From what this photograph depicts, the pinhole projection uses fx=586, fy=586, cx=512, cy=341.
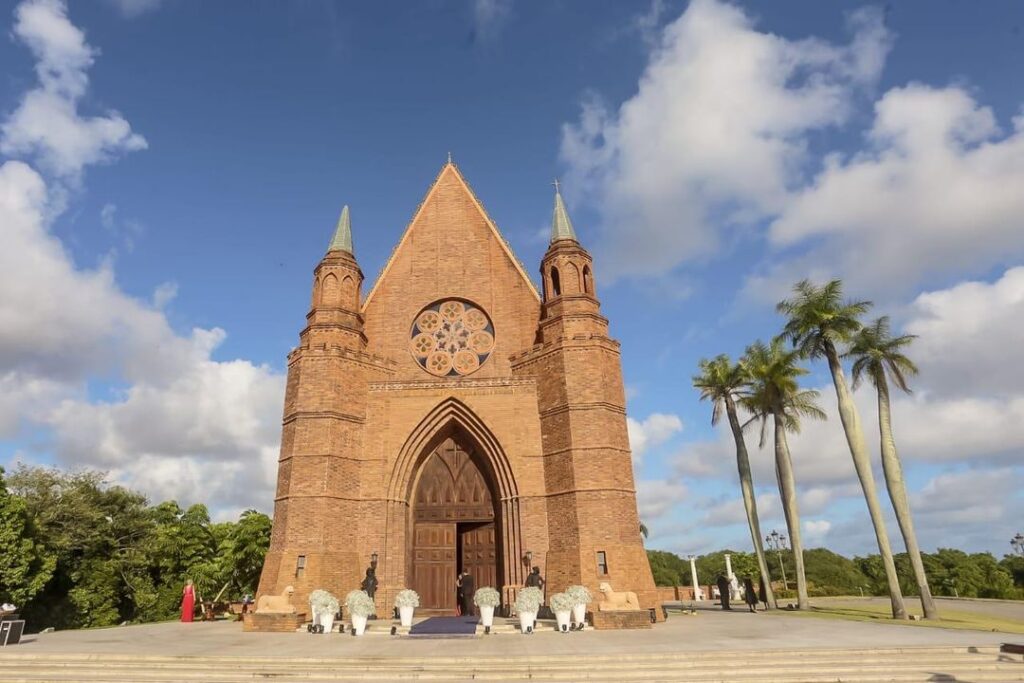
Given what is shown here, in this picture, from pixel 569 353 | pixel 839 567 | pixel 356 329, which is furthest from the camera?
pixel 839 567

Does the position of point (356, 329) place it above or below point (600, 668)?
above

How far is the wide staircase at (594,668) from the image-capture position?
27.6ft

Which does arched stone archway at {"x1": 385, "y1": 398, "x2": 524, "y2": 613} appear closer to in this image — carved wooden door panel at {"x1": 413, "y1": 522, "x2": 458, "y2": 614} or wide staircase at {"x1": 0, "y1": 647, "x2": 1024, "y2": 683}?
carved wooden door panel at {"x1": 413, "y1": 522, "x2": 458, "y2": 614}

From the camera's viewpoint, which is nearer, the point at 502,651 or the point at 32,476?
the point at 502,651

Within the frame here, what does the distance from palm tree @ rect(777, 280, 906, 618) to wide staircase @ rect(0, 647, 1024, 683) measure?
9.53 metres

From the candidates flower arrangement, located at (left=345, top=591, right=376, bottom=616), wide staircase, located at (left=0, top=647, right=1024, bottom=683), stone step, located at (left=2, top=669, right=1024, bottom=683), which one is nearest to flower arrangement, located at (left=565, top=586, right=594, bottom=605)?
flower arrangement, located at (left=345, top=591, right=376, bottom=616)

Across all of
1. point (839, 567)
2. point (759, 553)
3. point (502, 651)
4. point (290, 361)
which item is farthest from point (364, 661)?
point (839, 567)

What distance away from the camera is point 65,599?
2386 centimetres

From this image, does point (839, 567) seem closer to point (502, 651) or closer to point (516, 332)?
point (516, 332)

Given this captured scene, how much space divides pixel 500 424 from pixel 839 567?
206ft

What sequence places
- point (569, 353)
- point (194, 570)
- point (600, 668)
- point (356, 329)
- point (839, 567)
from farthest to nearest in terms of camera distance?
point (839, 567), point (194, 570), point (356, 329), point (569, 353), point (600, 668)

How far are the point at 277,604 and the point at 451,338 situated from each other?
10.6 metres

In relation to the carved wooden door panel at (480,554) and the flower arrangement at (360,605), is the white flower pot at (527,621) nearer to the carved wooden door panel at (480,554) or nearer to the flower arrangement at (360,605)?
the flower arrangement at (360,605)

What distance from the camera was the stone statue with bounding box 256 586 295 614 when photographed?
15.2 m
